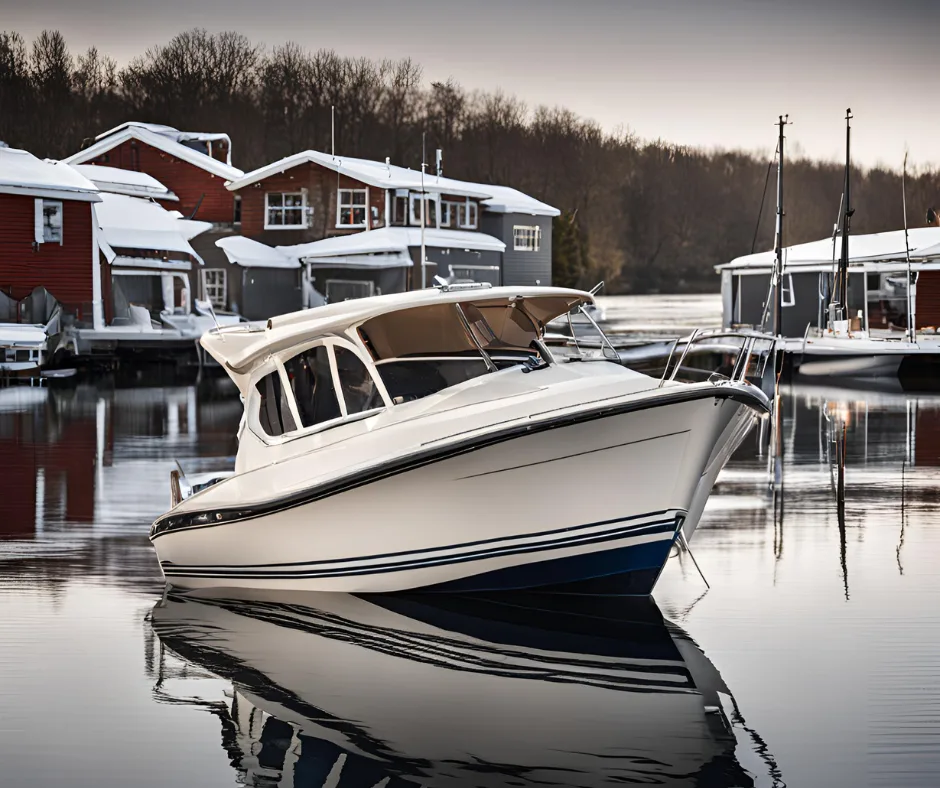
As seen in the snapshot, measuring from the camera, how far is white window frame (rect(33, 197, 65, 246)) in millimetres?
41344

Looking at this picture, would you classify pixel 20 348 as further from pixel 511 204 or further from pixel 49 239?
pixel 511 204

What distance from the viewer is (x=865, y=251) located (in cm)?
4544

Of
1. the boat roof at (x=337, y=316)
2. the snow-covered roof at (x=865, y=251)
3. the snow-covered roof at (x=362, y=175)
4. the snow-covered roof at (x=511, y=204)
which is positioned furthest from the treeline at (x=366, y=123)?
the boat roof at (x=337, y=316)

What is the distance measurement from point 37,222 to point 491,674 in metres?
36.3

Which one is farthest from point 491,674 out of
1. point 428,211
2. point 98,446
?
point 428,211

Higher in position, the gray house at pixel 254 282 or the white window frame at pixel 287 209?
the white window frame at pixel 287 209

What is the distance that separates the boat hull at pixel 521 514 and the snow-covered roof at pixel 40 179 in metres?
33.1

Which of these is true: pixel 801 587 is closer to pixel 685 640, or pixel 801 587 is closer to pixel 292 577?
pixel 685 640

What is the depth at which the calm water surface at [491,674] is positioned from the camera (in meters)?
7.08

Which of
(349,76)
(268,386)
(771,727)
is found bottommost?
(771,727)

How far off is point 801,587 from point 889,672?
2.52 m

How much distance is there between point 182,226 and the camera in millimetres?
53125

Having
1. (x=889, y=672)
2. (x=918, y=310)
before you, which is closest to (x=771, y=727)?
(x=889, y=672)

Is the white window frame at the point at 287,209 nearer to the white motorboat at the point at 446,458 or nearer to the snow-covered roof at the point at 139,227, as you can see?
the snow-covered roof at the point at 139,227
